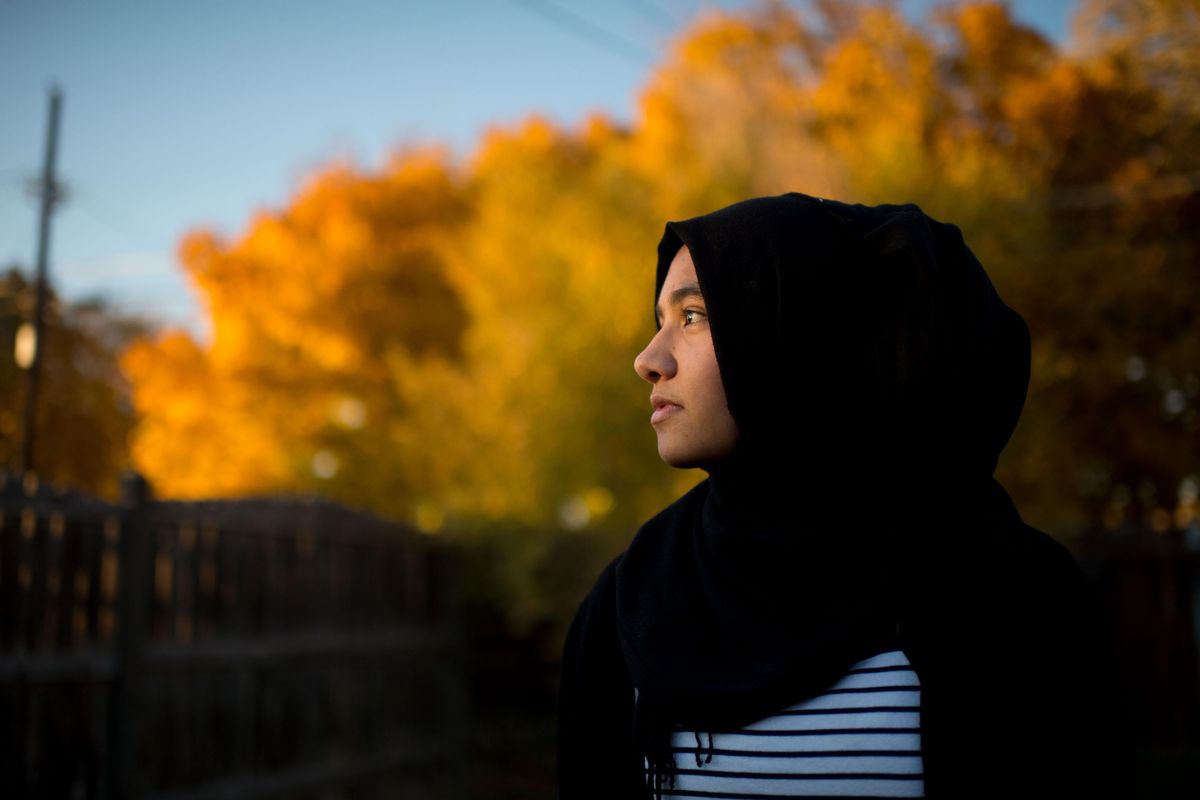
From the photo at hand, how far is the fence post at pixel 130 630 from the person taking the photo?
17.5ft

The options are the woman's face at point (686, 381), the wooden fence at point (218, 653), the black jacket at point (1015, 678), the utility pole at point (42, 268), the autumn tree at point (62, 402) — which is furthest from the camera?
the autumn tree at point (62, 402)

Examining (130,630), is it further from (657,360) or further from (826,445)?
(826,445)

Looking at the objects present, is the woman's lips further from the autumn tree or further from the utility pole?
the autumn tree

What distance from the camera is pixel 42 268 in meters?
10.9

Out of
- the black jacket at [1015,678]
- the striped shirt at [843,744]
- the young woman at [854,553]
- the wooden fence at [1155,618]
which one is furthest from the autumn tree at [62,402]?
the wooden fence at [1155,618]

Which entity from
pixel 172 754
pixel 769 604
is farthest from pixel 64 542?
pixel 769 604

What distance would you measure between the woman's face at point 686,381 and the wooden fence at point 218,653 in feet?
13.9

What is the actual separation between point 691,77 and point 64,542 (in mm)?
10550

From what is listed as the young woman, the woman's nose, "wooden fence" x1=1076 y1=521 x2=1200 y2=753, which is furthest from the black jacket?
"wooden fence" x1=1076 y1=521 x2=1200 y2=753

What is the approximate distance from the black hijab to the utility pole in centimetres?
900

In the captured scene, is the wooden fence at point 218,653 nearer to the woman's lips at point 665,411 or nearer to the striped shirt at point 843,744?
the woman's lips at point 665,411

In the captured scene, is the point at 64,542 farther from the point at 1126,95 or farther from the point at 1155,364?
the point at 1126,95

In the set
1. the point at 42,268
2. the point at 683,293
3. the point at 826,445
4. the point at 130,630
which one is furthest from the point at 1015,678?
the point at 42,268

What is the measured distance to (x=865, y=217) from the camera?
1631mm
